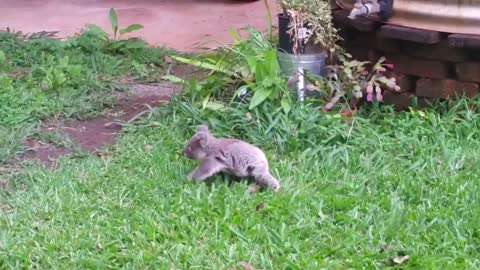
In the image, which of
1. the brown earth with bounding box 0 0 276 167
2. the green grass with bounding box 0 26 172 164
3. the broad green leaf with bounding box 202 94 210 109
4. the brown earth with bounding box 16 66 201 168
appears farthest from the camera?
the brown earth with bounding box 0 0 276 167

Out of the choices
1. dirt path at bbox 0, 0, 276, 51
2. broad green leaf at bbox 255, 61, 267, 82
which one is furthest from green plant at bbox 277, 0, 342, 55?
dirt path at bbox 0, 0, 276, 51

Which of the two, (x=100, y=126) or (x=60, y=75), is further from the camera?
(x=60, y=75)

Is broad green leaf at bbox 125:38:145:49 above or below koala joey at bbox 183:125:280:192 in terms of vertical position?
below

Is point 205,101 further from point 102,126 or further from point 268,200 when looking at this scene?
point 268,200

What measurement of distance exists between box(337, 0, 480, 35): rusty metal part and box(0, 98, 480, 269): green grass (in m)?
0.48

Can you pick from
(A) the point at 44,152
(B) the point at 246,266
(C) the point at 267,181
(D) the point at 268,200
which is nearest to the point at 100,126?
(A) the point at 44,152

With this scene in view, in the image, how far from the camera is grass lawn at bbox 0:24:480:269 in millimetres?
3645

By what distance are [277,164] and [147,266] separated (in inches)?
46.6

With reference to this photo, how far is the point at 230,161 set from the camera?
4.21m

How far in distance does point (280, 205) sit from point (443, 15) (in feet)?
5.55

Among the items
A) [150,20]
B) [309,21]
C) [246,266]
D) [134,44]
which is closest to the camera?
[246,266]


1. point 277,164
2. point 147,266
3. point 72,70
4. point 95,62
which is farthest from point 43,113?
point 147,266

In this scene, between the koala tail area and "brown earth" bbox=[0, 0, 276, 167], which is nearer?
the koala tail area

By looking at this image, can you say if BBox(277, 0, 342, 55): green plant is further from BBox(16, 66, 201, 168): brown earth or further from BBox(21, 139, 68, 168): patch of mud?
BBox(21, 139, 68, 168): patch of mud
